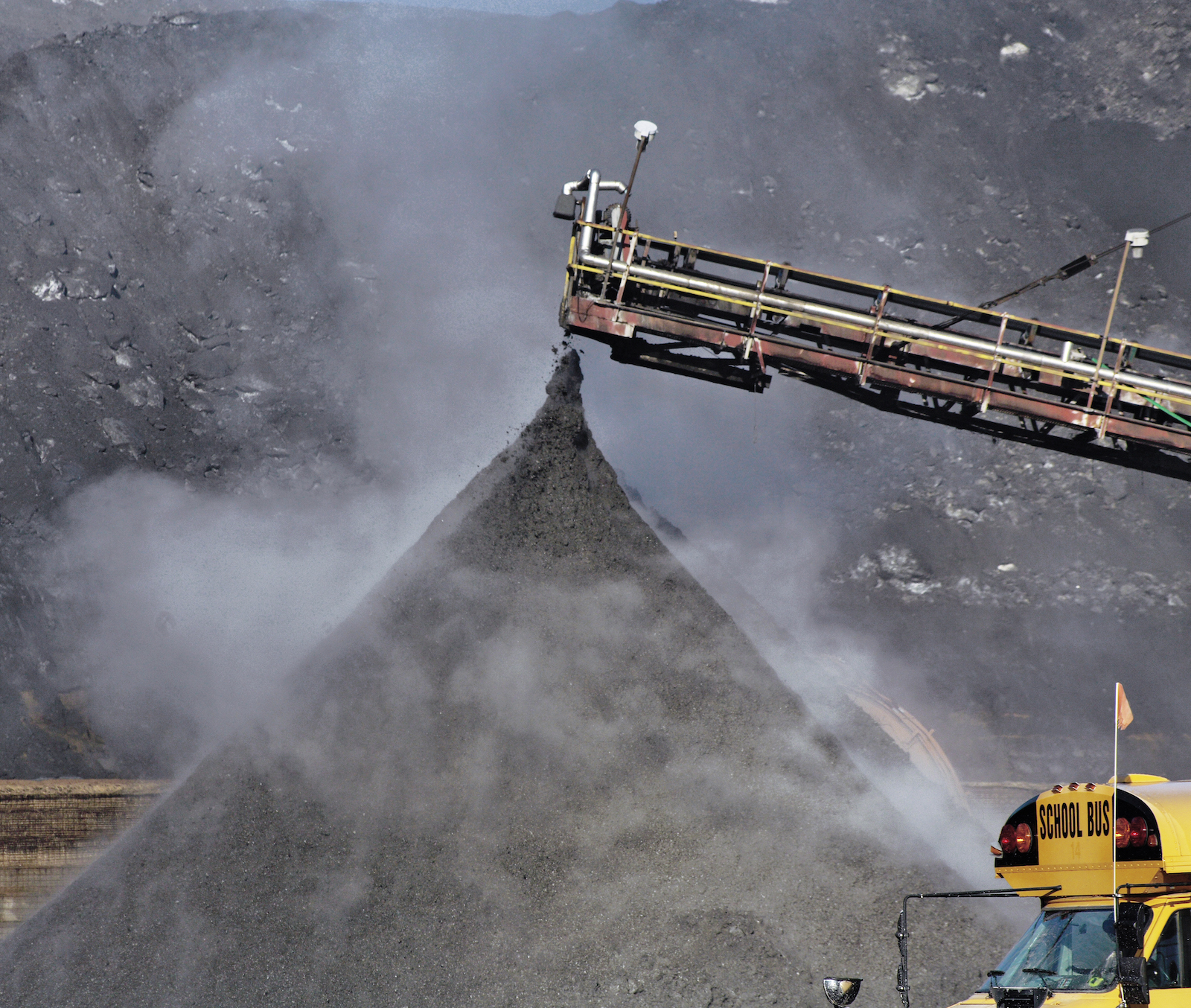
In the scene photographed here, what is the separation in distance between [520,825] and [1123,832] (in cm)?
550

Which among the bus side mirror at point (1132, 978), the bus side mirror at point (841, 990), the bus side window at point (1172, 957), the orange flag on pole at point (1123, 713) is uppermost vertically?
the orange flag on pole at point (1123, 713)

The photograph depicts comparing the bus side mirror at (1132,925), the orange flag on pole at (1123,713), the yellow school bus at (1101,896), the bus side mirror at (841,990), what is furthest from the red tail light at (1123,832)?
the bus side mirror at (841,990)

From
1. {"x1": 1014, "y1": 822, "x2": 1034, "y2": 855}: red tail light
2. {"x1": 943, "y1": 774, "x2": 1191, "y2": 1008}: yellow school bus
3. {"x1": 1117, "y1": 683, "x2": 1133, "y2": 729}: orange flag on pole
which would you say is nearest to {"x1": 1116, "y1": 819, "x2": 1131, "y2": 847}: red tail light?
{"x1": 943, "y1": 774, "x2": 1191, "y2": 1008}: yellow school bus

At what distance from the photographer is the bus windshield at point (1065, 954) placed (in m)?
4.27

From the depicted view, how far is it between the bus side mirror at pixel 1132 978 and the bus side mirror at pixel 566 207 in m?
4.94

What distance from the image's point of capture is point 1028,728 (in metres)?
16.8

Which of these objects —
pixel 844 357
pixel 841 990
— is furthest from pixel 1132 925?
pixel 844 357

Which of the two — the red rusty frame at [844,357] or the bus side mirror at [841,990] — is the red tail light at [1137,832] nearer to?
the bus side mirror at [841,990]

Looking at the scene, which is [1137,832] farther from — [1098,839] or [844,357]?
[844,357]

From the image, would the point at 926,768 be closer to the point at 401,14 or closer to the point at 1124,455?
the point at 1124,455

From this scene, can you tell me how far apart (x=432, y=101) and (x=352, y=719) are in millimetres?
19462

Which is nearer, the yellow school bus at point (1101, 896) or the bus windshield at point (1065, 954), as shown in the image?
the yellow school bus at point (1101, 896)

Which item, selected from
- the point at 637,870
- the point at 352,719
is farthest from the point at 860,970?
the point at 352,719


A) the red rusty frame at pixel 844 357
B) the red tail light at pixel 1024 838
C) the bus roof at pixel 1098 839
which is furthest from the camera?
the red rusty frame at pixel 844 357
